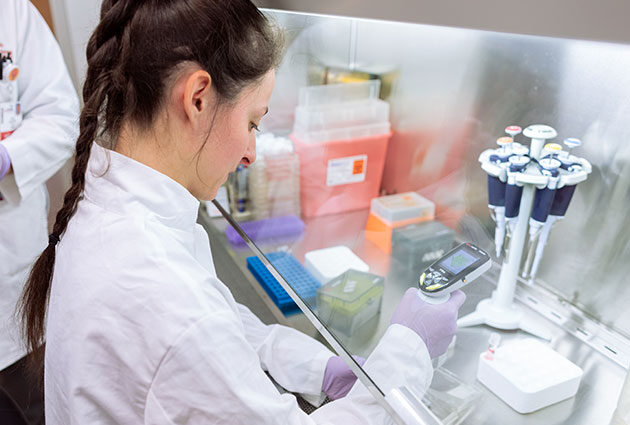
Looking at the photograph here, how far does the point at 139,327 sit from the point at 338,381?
0.57 m

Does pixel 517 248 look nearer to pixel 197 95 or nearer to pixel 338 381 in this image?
pixel 338 381

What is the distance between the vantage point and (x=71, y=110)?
5.48ft

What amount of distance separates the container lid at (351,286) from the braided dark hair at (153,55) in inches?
22.0

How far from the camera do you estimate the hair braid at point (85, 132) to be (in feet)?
2.44

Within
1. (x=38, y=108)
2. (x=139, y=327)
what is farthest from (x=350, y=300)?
(x=38, y=108)

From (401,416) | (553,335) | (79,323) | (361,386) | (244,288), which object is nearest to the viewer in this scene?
(79,323)

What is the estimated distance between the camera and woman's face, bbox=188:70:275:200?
30.3 inches

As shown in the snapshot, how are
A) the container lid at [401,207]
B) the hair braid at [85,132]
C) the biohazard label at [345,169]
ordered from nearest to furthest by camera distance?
the hair braid at [85,132] → the container lid at [401,207] → the biohazard label at [345,169]

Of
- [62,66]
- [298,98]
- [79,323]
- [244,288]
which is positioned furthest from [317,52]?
[79,323]

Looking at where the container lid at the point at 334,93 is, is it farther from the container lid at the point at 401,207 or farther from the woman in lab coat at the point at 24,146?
the woman in lab coat at the point at 24,146

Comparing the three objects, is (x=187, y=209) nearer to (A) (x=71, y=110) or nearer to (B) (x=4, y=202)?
(B) (x=4, y=202)

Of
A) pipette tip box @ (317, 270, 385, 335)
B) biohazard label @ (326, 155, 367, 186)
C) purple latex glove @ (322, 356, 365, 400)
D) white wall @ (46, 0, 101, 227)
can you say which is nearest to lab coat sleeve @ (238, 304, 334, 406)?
purple latex glove @ (322, 356, 365, 400)

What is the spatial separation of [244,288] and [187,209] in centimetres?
66

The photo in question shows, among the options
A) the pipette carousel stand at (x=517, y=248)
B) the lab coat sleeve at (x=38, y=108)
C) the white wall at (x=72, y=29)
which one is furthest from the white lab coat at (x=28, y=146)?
the pipette carousel stand at (x=517, y=248)
